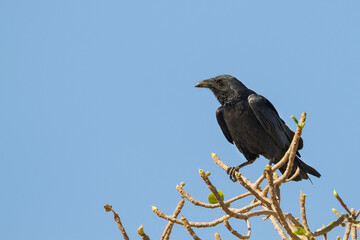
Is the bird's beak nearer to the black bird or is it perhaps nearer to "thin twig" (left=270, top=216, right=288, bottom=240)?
the black bird

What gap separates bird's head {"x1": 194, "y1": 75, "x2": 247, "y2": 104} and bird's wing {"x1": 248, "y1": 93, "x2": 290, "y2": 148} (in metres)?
0.29

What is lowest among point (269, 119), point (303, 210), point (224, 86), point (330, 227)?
point (330, 227)

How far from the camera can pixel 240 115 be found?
6410 mm

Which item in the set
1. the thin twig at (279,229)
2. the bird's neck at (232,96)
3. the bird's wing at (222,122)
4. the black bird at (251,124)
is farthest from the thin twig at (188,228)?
the bird's wing at (222,122)

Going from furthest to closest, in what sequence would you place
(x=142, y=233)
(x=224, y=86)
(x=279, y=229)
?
(x=224, y=86) → (x=279, y=229) → (x=142, y=233)

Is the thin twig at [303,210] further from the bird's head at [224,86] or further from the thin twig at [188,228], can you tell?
the bird's head at [224,86]

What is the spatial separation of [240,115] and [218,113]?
53 centimetres

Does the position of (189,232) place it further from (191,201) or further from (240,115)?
(240,115)

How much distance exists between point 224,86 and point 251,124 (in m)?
0.70

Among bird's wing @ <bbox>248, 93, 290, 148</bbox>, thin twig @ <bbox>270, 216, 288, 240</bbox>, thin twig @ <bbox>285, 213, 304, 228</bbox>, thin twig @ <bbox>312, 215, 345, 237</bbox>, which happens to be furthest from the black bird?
thin twig @ <bbox>312, 215, 345, 237</bbox>

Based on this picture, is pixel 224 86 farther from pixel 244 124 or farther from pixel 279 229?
pixel 279 229

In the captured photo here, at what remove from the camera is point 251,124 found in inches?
250

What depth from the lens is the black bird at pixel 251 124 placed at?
628 centimetres

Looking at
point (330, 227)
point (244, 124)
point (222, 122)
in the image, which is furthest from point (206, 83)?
point (330, 227)
